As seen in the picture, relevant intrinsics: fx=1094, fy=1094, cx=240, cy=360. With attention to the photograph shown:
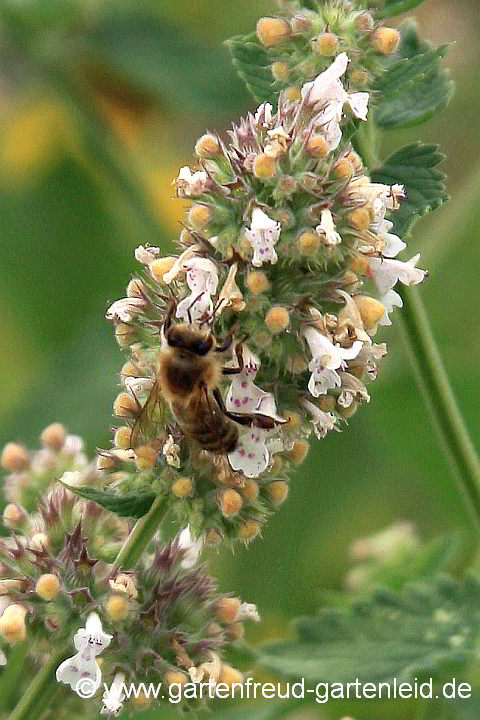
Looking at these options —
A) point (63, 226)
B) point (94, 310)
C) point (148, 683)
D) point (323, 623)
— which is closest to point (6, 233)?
point (63, 226)

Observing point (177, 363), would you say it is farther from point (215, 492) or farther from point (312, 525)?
point (312, 525)

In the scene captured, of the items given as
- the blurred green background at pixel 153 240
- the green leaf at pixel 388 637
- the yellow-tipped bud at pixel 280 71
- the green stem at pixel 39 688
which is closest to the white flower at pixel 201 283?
the yellow-tipped bud at pixel 280 71

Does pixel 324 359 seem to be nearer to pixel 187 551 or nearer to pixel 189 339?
pixel 189 339

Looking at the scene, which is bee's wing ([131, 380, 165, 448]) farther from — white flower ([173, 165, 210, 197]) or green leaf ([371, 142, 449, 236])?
green leaf ([371, 142, 449, 236])

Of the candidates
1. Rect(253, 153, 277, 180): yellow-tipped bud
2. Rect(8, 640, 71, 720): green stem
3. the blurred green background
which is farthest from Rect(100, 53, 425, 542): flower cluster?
the blurred green background

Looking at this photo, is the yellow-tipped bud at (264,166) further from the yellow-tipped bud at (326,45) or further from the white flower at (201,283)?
the yellow-tipped bud at (326,45)

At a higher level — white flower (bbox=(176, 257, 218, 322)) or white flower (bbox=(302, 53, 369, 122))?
white flower (bbox=(302, 53, 369, 122))

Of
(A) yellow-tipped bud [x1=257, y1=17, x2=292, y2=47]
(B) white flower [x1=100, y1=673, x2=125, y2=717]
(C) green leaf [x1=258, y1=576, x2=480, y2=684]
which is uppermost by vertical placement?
(A) yellow-tipped bud [x1=257, y1=17, x2=292, y2=47]
